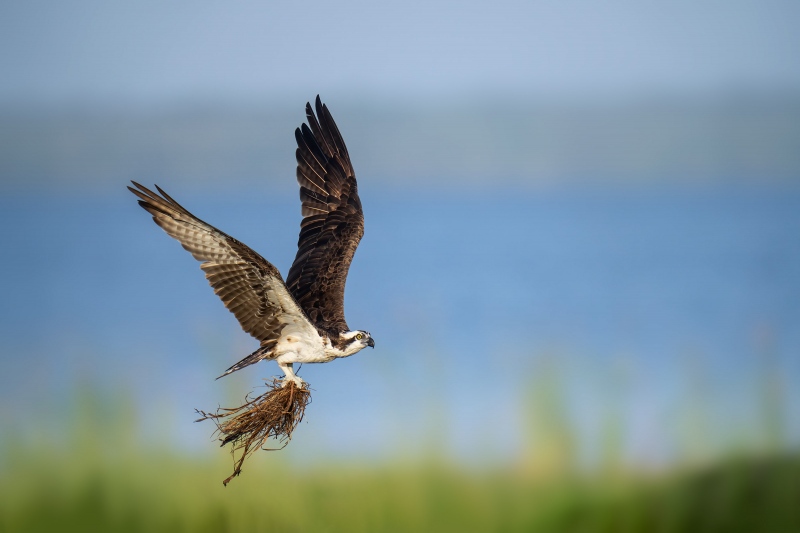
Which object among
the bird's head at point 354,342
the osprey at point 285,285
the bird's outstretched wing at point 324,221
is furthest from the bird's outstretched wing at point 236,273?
the bird's outstretched wing at point 324,221

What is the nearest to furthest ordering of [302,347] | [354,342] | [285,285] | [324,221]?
[285,285] → [354,342] → [302,347] → [324,221]

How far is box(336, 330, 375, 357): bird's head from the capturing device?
10.6 m

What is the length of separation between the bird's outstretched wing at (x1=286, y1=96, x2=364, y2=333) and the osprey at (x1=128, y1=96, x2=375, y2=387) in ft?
0.04

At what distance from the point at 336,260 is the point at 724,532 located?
906 centimetres

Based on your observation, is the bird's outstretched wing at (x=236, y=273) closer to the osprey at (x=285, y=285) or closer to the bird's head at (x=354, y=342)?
the osprey at (x=285, y=285)

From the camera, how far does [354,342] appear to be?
10586 mm

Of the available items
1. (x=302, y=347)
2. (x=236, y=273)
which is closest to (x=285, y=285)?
(x=236, y=273)

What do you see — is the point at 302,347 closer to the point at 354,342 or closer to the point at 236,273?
the point at 354,342

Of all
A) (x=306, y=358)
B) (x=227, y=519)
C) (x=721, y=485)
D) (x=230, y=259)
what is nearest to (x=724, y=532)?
→ (x=721, y=485)

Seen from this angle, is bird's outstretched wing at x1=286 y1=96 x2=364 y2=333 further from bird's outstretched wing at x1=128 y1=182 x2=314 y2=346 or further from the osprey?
bird's outstretched wing at x1=128 y1=182 x2=314 y2=346

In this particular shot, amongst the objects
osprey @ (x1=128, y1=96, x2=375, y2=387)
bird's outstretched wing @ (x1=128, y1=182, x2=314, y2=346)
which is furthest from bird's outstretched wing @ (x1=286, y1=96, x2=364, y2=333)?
bird's outstretched wing @ (x1=128, y1=182, x2=314, y2=346)

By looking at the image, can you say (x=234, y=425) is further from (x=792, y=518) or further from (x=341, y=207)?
(x=792, y=518)

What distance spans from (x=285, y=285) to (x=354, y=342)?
1034mm

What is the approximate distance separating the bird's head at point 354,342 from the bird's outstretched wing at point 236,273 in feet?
1.25
